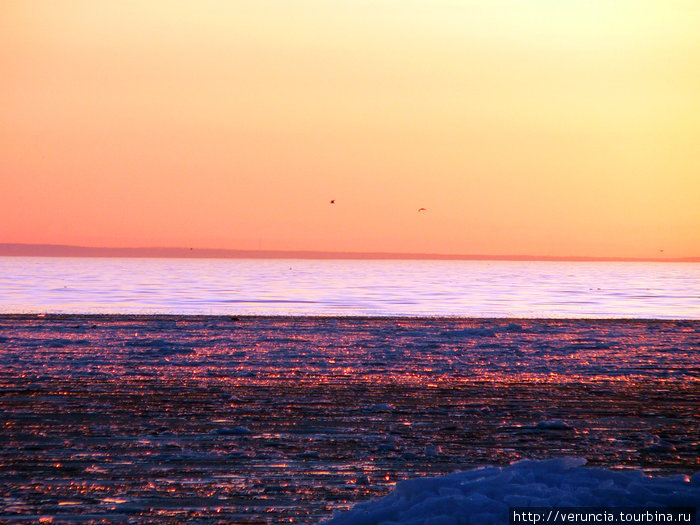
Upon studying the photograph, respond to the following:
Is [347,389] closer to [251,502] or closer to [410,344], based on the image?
[251,502]

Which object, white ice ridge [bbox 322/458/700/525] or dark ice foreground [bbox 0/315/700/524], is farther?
dark ice foreground [bbox 0/315/700/524]

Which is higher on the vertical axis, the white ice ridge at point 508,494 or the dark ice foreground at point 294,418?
the white ice ridge at point 508,494

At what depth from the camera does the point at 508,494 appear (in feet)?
19.1

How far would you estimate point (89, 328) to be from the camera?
24.8 meters

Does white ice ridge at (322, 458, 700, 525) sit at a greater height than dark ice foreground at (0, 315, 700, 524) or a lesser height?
greater

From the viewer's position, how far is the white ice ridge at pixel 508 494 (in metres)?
5.59

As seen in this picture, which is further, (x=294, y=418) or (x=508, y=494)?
(x=294, y=418)

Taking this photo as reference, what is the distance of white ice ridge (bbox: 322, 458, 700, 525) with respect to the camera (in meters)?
5.59

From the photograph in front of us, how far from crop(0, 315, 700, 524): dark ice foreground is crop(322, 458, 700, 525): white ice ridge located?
0.94 meters

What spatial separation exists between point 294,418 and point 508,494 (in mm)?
5205

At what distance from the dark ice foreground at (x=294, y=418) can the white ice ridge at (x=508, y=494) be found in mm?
943

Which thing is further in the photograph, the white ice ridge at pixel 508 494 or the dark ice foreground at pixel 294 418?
the dark ice foreground at pixel 294 418

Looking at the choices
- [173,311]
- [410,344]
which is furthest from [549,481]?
[173,311]

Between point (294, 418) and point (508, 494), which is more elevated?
point (508, 494)
